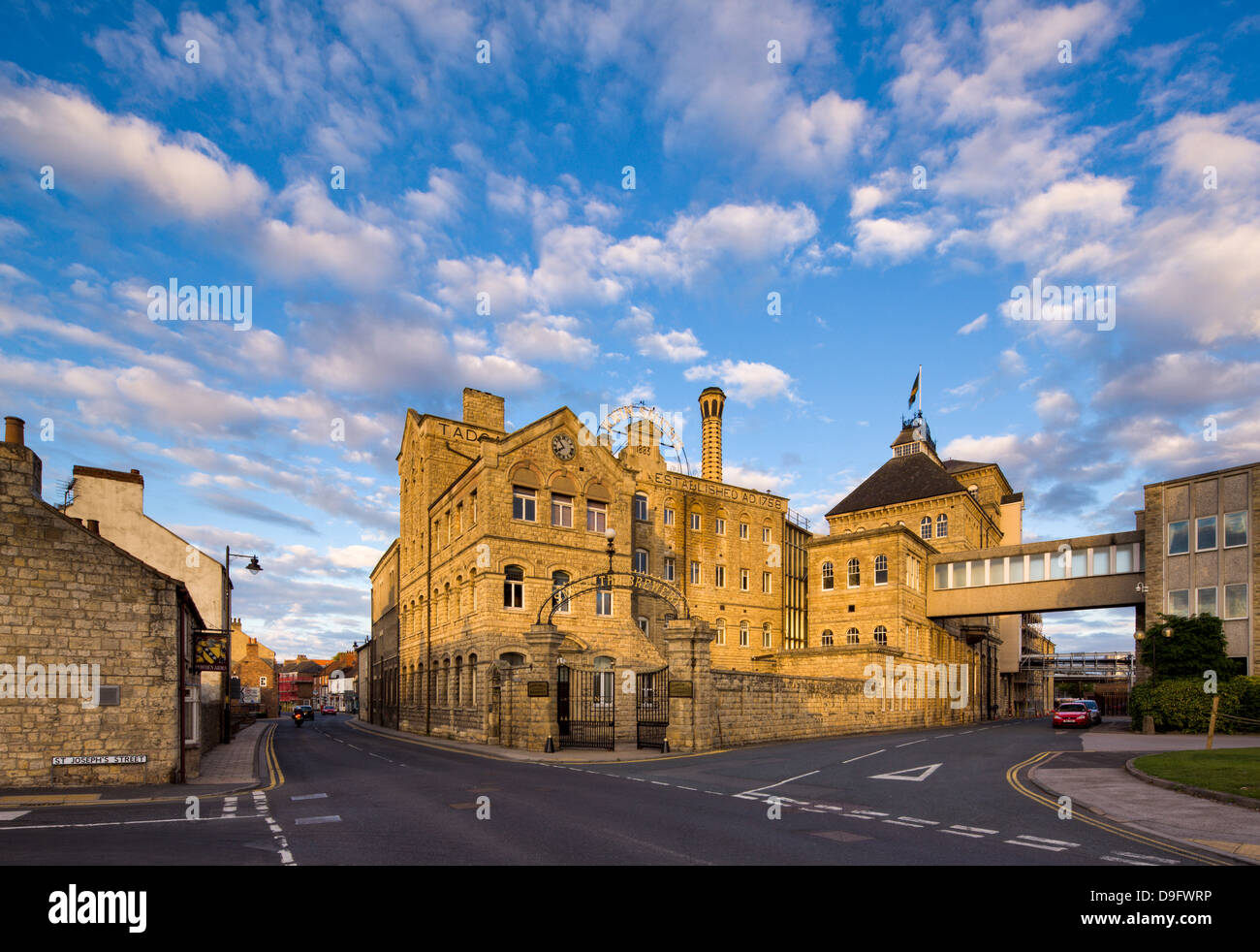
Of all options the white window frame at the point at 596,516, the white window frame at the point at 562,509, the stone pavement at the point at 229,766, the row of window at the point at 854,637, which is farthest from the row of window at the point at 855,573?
the stone pavement at the point at 229,766

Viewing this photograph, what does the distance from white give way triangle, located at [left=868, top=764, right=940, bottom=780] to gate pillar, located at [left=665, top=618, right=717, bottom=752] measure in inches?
338

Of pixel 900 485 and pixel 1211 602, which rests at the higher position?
pixel 900 485

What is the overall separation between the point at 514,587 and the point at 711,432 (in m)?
27.7

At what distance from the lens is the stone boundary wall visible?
2955 cm

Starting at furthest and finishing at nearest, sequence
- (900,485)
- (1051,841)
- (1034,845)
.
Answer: (900,485) < (1051,841) < (1034,845)

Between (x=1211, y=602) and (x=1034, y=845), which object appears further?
(x=1211, y=602)

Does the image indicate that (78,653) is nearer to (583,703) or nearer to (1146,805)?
(583,703)

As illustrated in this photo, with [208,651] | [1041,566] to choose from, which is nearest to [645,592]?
[208,651]

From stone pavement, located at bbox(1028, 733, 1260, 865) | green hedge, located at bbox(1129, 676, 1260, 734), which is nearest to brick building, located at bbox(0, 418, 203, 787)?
stone pavement, located at bbox(1028, 733, 1260, 865)

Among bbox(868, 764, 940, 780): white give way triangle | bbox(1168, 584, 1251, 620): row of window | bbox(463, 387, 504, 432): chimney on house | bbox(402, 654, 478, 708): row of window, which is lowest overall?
bbox(402, 654, 478, 708): row of window

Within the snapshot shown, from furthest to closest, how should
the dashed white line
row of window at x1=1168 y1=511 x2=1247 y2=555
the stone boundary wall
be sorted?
1. row of window at x1=1168 y1=511 x2=1247 y2=555
2. the stone boundary wall
3. the dashed white line

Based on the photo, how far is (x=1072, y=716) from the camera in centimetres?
3928

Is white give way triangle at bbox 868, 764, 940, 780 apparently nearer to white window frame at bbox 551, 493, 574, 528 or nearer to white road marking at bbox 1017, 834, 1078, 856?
white road marking at bbox 1017, 834, 1078, 856
